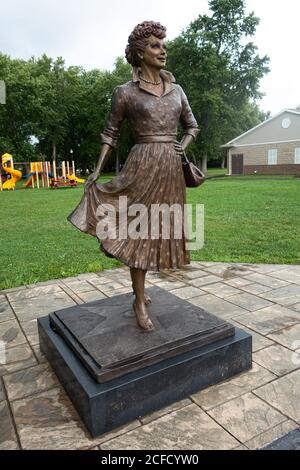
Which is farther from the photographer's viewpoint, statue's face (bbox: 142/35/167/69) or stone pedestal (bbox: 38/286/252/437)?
statue's face (bbox: 142/35/167/69)

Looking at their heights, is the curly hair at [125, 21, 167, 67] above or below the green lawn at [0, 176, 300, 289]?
above

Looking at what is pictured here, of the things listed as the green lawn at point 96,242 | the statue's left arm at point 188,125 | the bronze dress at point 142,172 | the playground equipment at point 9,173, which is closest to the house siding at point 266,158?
the green lawn at point 96,242

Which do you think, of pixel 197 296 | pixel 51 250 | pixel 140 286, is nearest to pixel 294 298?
pixel 197 296

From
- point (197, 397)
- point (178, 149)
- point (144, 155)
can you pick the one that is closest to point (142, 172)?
point (144, 155)

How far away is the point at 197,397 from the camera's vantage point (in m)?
2.62

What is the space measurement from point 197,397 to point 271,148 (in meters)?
27.6

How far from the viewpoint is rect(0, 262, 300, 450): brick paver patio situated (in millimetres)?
2242

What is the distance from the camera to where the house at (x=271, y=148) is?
26.3m

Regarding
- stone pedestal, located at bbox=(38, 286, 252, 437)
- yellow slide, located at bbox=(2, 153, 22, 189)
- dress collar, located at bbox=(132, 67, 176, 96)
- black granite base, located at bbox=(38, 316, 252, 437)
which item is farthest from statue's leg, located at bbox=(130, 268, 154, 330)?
yellow slide, located at bbox=(2, 153, 22, 189)

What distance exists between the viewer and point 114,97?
8.82ft

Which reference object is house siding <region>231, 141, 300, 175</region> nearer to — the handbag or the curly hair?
the handbag

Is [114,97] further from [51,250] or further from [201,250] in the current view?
[51,250]

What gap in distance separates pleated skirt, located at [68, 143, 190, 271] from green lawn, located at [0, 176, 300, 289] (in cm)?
298

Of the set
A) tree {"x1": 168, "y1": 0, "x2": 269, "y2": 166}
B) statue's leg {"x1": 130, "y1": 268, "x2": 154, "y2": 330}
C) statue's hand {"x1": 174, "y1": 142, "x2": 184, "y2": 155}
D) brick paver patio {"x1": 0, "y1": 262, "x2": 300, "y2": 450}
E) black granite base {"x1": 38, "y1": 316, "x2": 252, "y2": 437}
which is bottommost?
brick paver patio {"x1": 0, "y1": 262, "x2": 300, "y2": 450}
